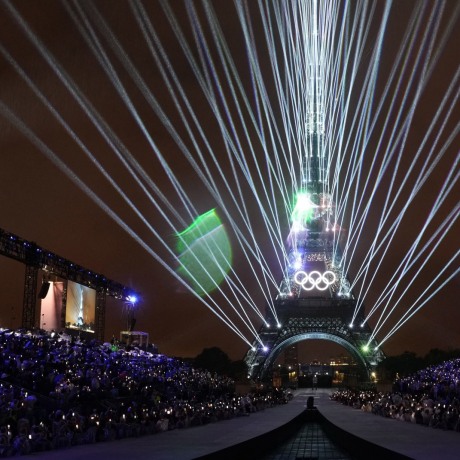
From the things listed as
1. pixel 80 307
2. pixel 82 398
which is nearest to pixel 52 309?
pixel 80 307

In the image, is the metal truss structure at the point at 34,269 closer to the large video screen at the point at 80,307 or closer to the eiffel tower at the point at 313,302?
the large video screen at the point at 80,307

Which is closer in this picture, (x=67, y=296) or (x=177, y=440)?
(x=177, y=440)

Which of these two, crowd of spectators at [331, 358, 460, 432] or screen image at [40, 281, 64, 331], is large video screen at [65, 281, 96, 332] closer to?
screen image at [40, 281, 64, 331]

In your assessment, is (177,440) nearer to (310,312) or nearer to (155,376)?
(155,376)

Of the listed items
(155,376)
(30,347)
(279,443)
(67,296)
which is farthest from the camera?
(67,296)

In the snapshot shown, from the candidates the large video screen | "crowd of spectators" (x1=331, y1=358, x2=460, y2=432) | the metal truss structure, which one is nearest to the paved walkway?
"crowd of spectators" (x1=331, y1=358, x2=460, y2=432)

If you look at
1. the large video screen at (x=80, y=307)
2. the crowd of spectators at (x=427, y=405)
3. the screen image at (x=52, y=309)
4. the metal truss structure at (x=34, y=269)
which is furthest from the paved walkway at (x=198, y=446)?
the large video screen at (x=80, y=307)

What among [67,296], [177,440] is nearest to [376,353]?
[67,296]
